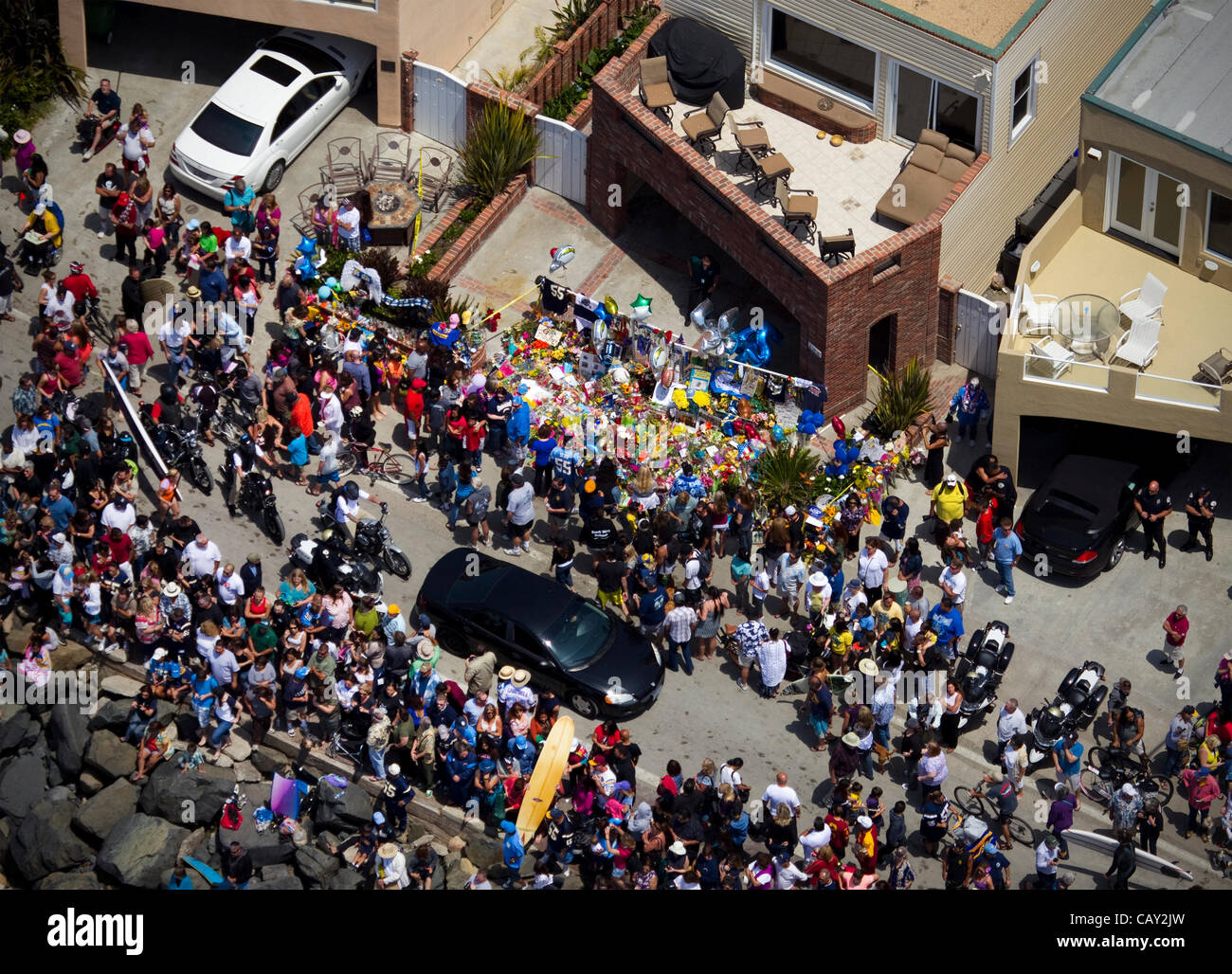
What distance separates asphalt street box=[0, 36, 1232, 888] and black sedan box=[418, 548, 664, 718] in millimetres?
623

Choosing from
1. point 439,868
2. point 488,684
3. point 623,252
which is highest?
point 623,252

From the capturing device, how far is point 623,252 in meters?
37.4

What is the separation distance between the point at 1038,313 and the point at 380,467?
10.9m

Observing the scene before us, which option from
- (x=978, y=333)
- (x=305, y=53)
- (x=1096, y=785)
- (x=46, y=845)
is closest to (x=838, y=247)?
(x=978, y=333)

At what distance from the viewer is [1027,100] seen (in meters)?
35.3

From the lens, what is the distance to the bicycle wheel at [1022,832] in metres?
29.9

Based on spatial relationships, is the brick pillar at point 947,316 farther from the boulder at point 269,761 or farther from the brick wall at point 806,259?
the boulder at point 269,761

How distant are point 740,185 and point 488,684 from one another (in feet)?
32.4

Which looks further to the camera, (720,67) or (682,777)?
(720,67)

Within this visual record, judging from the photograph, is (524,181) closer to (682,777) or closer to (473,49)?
(473,49)

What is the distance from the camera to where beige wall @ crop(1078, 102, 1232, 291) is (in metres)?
33.2

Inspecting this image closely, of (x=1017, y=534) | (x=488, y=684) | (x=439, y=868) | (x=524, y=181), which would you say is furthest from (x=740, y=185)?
(x=439, y=868)

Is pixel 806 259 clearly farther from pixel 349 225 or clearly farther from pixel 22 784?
pixel 22 784

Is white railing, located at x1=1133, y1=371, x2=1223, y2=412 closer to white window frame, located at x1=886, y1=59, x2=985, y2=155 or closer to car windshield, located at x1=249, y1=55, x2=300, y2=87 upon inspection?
white window frame, located at x1=886, y1=59, x2=985, y2=155
